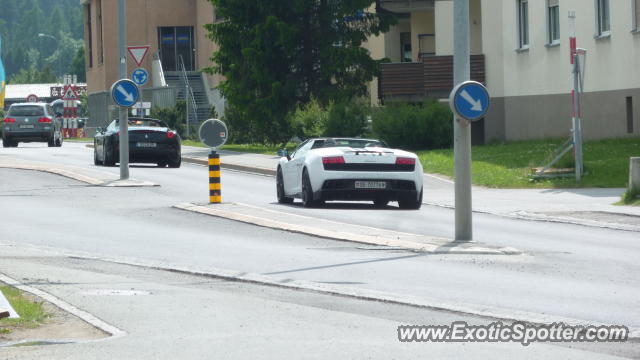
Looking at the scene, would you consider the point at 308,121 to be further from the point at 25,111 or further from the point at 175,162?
the point at 175,162

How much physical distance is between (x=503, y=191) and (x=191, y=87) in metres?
58.7

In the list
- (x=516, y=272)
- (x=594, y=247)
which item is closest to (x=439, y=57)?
(x=594, y=247)

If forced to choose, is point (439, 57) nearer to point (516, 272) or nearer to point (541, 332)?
point (516, 272)

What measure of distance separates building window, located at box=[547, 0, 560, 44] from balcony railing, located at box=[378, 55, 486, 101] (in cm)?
512

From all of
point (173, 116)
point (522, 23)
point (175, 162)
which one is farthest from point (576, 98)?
point (173, 116)

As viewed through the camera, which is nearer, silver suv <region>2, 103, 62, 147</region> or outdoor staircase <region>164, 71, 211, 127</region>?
silver suv <region>2, 103, 62, 147</region>

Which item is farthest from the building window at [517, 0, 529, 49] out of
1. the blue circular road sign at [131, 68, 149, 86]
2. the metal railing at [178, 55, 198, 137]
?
the metal railing at [178, 55, 198, 137]

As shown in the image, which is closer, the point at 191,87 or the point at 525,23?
the point at 525,23

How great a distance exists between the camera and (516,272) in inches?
551

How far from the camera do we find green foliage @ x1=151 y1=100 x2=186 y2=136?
67562mm

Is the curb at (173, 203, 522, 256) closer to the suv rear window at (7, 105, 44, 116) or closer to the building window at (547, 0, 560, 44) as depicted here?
the building window at (547, 0, 560, 44)

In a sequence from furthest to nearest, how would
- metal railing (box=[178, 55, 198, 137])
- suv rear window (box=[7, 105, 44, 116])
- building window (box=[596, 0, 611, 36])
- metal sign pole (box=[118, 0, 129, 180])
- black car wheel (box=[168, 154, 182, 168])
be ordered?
metal railing (box=[178, 55, 198, 137]), suv rear window (box=[7, 105, 44, 116]), building window (box=[596, 0, 611, 36]), black car wheel (box=[168, 154, 182, 168]), metal sign pole (box=[118, 0, 129, 180])

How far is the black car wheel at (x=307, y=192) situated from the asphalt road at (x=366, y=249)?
284mm

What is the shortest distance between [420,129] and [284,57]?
36.6 feet
